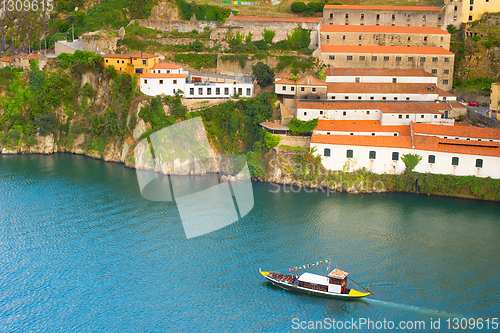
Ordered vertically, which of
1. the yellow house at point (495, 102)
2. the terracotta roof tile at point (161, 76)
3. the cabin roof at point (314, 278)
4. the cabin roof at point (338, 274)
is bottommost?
the cabin roof at point (314, 278)

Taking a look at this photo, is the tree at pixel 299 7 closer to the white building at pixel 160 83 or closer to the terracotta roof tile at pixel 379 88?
the terracotta roof tile at pixel 379 88

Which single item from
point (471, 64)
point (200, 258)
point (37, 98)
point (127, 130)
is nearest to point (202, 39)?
point (127, 130)

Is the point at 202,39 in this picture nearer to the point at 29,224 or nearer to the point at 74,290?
the point at 29,224

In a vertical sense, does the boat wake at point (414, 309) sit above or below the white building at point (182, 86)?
below

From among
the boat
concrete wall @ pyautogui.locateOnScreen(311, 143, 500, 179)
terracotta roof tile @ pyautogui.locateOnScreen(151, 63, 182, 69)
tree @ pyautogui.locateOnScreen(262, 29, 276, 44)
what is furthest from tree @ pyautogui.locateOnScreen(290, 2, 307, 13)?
the boat

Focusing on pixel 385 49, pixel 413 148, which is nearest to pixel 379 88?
pixel 385 49

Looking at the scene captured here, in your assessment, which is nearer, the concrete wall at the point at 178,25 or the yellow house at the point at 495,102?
the yellow house at the point at 495,102

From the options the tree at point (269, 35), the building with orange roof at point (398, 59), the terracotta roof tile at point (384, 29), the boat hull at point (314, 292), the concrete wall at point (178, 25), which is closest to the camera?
the boat hull at point (314, 292)

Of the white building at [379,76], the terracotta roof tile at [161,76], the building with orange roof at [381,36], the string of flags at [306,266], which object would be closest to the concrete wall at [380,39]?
the building with orange roof at [381,36]
